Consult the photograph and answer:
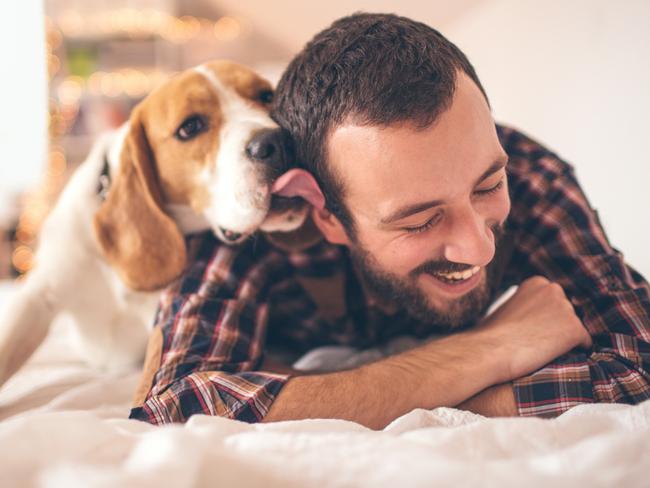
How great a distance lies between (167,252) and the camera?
115cm

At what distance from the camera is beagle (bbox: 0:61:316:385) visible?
1074 mm

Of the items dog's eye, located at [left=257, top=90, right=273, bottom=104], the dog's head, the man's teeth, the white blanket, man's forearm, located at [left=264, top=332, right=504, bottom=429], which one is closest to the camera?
the white blanket

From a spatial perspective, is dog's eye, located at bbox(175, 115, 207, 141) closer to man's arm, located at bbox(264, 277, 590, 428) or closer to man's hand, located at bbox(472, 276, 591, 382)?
man's arm, located at bbox(264, 277, 590, 428)

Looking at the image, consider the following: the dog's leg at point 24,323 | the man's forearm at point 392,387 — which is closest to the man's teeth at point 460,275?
the man's forearm at point 392,387

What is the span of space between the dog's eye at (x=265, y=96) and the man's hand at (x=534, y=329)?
65 centimetres

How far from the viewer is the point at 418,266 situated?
979 millimetres

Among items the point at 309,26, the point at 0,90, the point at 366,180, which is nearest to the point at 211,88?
the point at 366,180

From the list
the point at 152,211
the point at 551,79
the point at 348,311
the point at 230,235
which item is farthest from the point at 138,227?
the point at 551,79

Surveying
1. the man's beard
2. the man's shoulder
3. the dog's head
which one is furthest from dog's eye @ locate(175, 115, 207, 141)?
the man's shoulder

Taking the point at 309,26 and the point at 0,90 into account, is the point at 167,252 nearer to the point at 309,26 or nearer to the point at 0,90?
the point at 0,90

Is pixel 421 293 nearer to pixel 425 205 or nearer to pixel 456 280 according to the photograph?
pixel 456 280

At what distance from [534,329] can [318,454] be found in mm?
538

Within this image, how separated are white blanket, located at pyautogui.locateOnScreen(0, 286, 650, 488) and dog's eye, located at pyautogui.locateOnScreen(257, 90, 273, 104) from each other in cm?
76

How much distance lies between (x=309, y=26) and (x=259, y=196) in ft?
7.51
